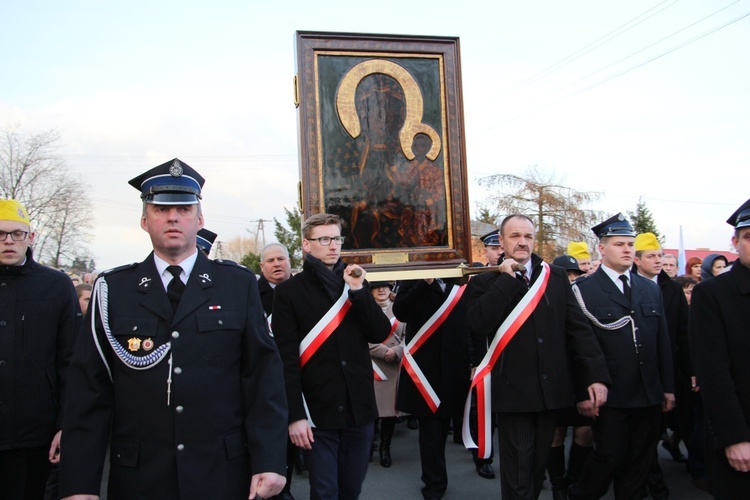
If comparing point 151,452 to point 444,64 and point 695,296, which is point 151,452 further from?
point 444,64

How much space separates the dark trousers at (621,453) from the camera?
4633mm

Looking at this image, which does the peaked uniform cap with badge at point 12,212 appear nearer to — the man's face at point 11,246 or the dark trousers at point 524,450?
the man's face at point 11,246

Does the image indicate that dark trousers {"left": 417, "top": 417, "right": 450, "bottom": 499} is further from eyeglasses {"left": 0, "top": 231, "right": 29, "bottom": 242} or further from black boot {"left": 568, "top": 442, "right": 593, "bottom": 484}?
eyeglasses {"left": 0, "top": 231, "right": 29, "bottom": 242}

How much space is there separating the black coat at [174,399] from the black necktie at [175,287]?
39 mm

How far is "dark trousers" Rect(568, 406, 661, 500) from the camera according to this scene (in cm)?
463

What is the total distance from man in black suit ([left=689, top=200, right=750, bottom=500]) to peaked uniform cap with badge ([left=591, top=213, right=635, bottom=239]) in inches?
58.5

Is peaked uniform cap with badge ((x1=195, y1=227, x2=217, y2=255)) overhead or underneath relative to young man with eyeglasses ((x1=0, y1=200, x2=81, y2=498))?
overhead

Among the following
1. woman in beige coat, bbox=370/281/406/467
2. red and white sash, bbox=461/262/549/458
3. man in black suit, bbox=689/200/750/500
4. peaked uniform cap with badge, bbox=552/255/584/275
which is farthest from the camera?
peaked uniform cap with badge, bbox=552/255/584/275

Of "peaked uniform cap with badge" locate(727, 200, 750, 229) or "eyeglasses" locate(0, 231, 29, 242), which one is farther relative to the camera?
"eyeglasses" locate(0, 231, 29, 242)

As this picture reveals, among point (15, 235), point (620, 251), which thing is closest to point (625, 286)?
point (620, 251)

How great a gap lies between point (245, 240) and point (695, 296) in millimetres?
73016

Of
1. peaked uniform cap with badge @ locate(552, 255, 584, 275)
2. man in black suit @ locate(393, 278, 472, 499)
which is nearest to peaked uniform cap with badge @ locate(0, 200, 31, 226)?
man in black suit @ locate(393, 278, 472, 499)

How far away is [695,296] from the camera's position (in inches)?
138

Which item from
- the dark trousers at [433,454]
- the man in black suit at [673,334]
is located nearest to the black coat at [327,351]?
the dark trousers at [433,454]
